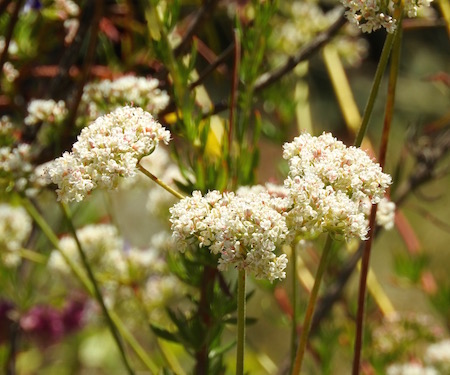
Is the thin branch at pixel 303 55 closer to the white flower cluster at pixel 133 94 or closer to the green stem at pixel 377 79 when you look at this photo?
the white flower cluster at pixel 133 94

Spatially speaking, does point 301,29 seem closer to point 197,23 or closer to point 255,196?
point 197,23

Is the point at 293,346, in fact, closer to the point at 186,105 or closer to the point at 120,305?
the point at 186,105

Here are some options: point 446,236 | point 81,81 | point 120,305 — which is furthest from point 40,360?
point 446,236

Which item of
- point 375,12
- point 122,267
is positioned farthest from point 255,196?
point 122,267

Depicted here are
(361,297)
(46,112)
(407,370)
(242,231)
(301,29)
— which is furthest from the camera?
(301,29)

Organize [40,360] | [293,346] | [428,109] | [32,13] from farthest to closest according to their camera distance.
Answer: [428,109], [40,360], [32,13], [293,346]

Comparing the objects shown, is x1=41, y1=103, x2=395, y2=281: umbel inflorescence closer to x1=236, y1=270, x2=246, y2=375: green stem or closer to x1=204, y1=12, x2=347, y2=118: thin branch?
x1=236, y1=270, x2=246, y2=375: green stem
